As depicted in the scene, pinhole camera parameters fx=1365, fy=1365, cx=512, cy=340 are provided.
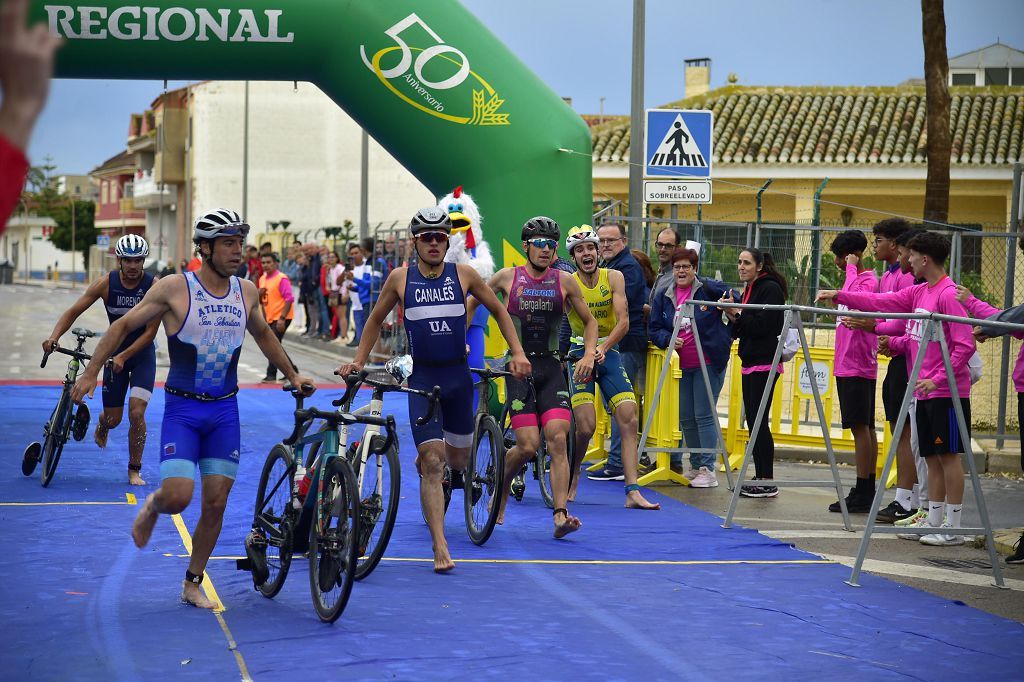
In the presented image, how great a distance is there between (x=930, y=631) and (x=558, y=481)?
114 inches

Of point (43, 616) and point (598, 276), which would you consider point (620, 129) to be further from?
point (43, 616)

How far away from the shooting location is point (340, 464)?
6.53 metres

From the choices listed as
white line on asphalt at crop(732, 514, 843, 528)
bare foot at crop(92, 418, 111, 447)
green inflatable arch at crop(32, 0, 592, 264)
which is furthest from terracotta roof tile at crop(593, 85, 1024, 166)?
white line on asphalt at crop(732, 514, 843, 528)

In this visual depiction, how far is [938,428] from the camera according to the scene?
8.62 meters

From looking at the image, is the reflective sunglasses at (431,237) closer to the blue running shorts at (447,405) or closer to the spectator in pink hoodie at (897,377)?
the blue running shorts at (447,405)

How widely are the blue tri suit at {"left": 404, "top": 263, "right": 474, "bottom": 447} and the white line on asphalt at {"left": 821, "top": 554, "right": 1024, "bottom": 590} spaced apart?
8.63 feet

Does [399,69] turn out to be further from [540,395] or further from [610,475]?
[540,395]

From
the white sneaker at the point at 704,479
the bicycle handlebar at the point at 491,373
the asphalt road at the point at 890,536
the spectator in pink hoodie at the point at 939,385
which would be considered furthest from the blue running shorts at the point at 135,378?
the spectator in pink hoodie at the point at 939,385

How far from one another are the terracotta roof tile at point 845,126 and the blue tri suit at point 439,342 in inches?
1125

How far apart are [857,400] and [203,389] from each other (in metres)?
5.48

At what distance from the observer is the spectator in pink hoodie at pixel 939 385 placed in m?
8.62

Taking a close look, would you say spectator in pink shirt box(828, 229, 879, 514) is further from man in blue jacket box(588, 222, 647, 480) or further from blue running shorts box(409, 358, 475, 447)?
blue running shorts box(409, 358, 475, 447)

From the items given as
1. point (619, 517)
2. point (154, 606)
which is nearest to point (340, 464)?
point (154, 606)

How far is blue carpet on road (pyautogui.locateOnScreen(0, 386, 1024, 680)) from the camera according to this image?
5.96 metres
